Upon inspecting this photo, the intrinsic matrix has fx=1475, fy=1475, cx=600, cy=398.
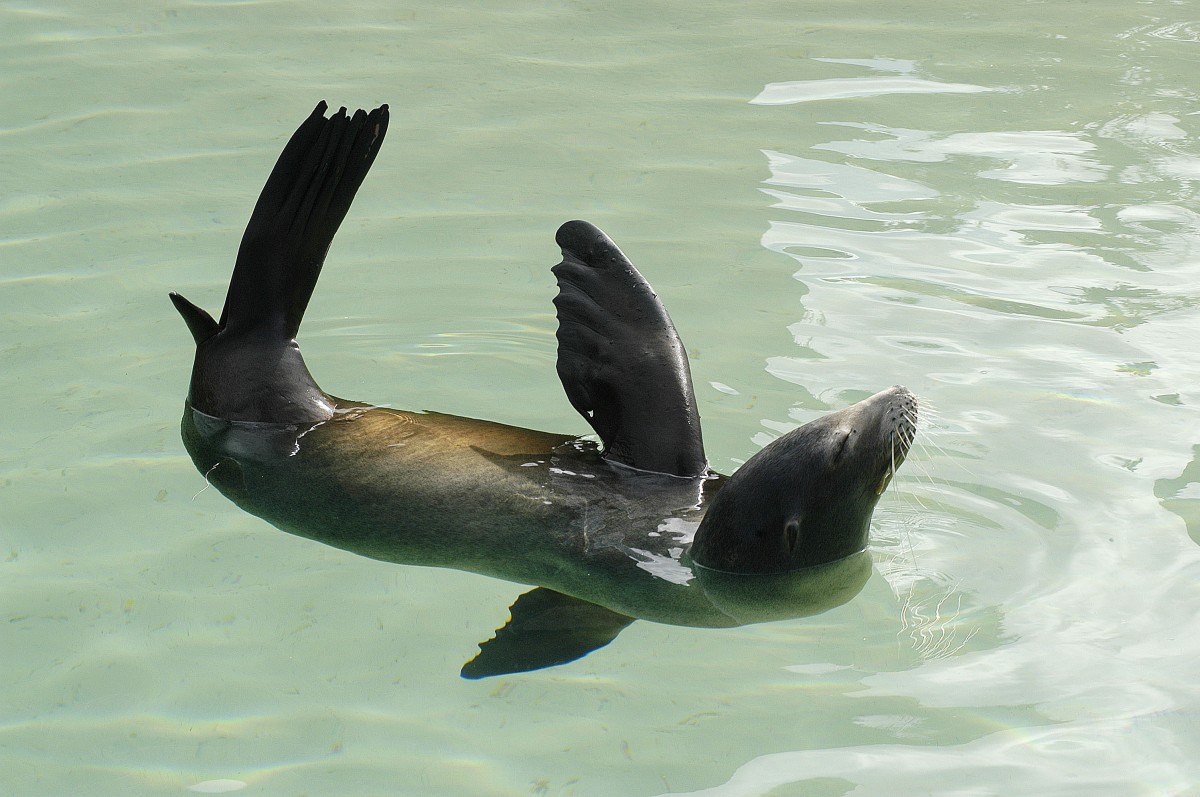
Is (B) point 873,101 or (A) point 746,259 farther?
(B) point 873,101

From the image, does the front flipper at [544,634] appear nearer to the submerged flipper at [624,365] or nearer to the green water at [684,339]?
the green water at [684,339]

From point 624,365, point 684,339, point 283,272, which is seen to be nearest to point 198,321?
point 283,272

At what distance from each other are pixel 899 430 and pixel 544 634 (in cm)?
111

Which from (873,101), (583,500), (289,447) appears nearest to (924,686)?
(583,500)

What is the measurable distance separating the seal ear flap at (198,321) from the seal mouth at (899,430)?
2.18 m

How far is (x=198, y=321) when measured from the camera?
4.72 meters

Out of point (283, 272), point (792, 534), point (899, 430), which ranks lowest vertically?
point (792, 534)

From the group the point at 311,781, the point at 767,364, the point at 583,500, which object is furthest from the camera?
the point at 767,364

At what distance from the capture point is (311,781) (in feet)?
11.4

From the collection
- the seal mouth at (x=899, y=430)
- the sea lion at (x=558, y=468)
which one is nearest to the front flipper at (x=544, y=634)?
the sea lion at (x=558, y=468)

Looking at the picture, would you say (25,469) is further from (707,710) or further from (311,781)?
(707,710)

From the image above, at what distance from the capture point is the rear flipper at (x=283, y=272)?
4.70 metres

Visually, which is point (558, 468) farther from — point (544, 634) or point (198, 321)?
point (198, 321)

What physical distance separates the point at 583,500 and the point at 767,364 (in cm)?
121
